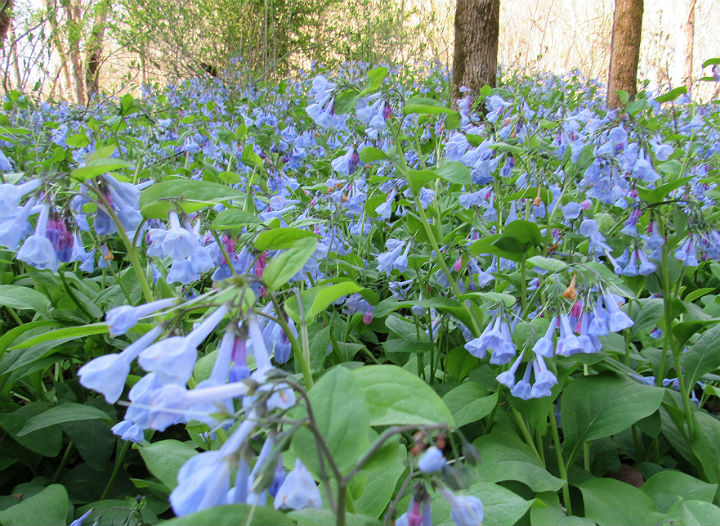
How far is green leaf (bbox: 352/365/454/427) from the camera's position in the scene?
654mm

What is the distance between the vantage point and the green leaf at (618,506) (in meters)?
1.09

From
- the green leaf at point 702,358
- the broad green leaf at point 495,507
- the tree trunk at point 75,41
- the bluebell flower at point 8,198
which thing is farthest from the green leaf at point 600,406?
the tree trunk at point 75,41

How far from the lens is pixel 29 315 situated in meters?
1.92

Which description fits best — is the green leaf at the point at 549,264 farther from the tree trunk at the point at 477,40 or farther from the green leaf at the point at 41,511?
the tree trunk at the point at 477,40

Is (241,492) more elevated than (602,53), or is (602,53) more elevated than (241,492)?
(602,53)

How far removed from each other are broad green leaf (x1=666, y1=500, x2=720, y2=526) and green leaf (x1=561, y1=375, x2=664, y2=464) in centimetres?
24

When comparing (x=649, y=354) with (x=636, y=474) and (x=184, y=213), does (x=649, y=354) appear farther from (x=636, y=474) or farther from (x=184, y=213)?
(x=184, y=213)

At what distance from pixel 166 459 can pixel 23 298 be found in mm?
820

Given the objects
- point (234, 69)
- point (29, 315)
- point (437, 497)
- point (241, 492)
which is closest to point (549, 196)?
point (437, 497)

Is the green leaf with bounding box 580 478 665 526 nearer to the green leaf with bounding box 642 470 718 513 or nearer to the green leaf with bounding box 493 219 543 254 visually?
the green leaf with bounding box 642 470 718 513

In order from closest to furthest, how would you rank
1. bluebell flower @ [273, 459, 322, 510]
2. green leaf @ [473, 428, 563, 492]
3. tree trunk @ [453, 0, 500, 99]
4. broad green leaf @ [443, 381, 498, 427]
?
bluebell flower @ [273, 459, 322, 510] < green leaf @ [473, 428, 563, 492] < broad green leaf @ [443, 381, 498, 427] < tree trunk @ [453, 0, 500, 99]

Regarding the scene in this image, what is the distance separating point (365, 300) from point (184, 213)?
832 mm

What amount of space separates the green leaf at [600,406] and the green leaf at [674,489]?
5.6 inches

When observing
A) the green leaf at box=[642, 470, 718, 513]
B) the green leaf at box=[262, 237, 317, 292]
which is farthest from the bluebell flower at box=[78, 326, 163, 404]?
the green leaf at box=[642, 470, 718, 513]
